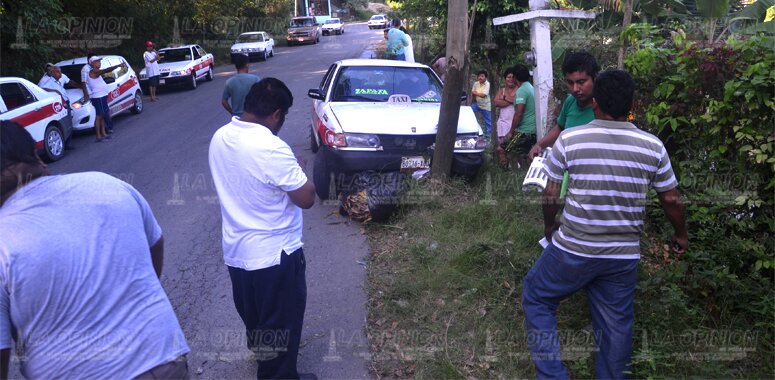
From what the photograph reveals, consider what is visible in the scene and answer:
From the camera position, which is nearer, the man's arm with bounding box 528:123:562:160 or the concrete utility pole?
the man's arm with bounding box 528:123:562:160

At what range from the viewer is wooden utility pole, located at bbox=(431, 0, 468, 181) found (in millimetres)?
7098

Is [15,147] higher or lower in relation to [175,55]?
higher

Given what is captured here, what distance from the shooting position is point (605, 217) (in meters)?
3.28

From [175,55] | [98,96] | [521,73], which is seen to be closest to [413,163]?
[521,73]

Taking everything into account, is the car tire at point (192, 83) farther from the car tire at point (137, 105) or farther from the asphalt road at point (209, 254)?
the asphalt road at point (209, 254)

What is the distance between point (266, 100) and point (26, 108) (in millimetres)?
8898

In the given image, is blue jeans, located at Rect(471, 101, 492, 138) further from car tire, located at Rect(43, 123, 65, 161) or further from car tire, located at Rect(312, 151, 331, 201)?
car tire, located at Rect(43, 123, 65, 161)

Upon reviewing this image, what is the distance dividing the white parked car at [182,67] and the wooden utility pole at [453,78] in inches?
584

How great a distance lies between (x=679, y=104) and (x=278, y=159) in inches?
116

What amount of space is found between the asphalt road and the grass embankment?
25 cm

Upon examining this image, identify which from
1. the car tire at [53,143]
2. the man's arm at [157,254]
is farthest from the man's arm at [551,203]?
the car tire at [53,143]

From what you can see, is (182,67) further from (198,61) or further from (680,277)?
(680,277)

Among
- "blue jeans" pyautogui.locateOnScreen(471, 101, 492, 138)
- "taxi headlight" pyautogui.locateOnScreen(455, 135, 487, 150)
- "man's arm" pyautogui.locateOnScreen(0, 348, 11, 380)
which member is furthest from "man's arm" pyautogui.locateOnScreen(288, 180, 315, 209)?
"blue jeans" pyautogui.locateOnScreen(471, 101, 492, 138)

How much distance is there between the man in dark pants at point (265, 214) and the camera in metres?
3.39
